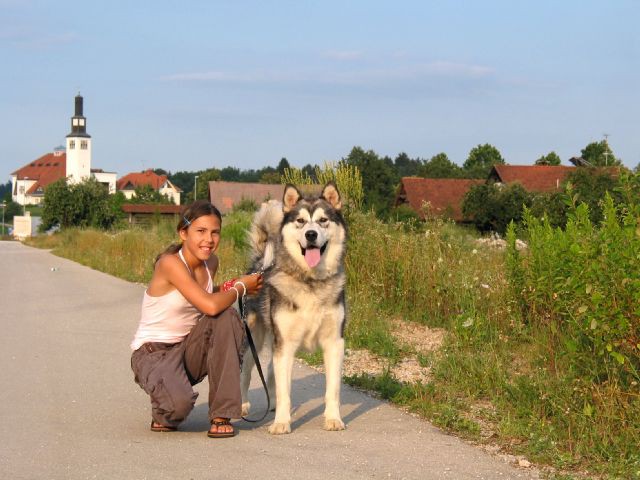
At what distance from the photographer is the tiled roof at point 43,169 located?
6978 inches

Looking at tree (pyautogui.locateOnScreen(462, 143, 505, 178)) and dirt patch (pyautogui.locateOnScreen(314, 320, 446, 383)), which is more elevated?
tree (pyautogui.locateOnScreen(462, 143, 505, 178))

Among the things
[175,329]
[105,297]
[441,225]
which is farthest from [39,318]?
[175,329]

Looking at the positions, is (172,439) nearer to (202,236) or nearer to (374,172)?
(202,236)

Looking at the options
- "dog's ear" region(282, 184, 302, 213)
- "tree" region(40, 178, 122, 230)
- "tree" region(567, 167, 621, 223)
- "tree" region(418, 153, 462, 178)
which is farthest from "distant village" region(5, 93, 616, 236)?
"dog's ear" region(282, 184, 302, 213)

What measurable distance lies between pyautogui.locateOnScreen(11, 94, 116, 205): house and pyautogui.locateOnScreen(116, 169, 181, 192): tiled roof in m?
2.55

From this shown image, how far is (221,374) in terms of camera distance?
6504 mm

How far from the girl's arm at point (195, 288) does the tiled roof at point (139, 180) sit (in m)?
163

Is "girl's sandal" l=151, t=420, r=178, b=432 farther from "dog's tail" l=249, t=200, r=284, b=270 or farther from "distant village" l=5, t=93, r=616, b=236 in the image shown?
"distant village" l=5, t=93, r=616, b=236

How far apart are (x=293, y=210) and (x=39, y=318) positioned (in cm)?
812

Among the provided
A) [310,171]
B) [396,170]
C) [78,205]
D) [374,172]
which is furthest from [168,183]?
[310,171]

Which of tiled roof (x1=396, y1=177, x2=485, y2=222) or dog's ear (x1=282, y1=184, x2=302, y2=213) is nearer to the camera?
dog's ear (x1=282, y1=184, x2=302, y2=213)

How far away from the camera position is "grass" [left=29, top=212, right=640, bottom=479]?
604 centimetres

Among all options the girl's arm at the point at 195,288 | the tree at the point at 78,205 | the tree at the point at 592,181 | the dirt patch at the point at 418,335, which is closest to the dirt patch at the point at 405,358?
the dirt patch at the point at 418,335

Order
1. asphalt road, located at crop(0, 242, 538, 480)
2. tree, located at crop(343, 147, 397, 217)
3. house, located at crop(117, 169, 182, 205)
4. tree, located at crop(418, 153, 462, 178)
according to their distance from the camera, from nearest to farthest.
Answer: asphalt road, located at crop(0, 242, 538, 480), tree, located at crop(343, 147, 397, 217), tree, located at crop(418, 153, 462, 178), house, located at crop(117, 169, 182, 205)
